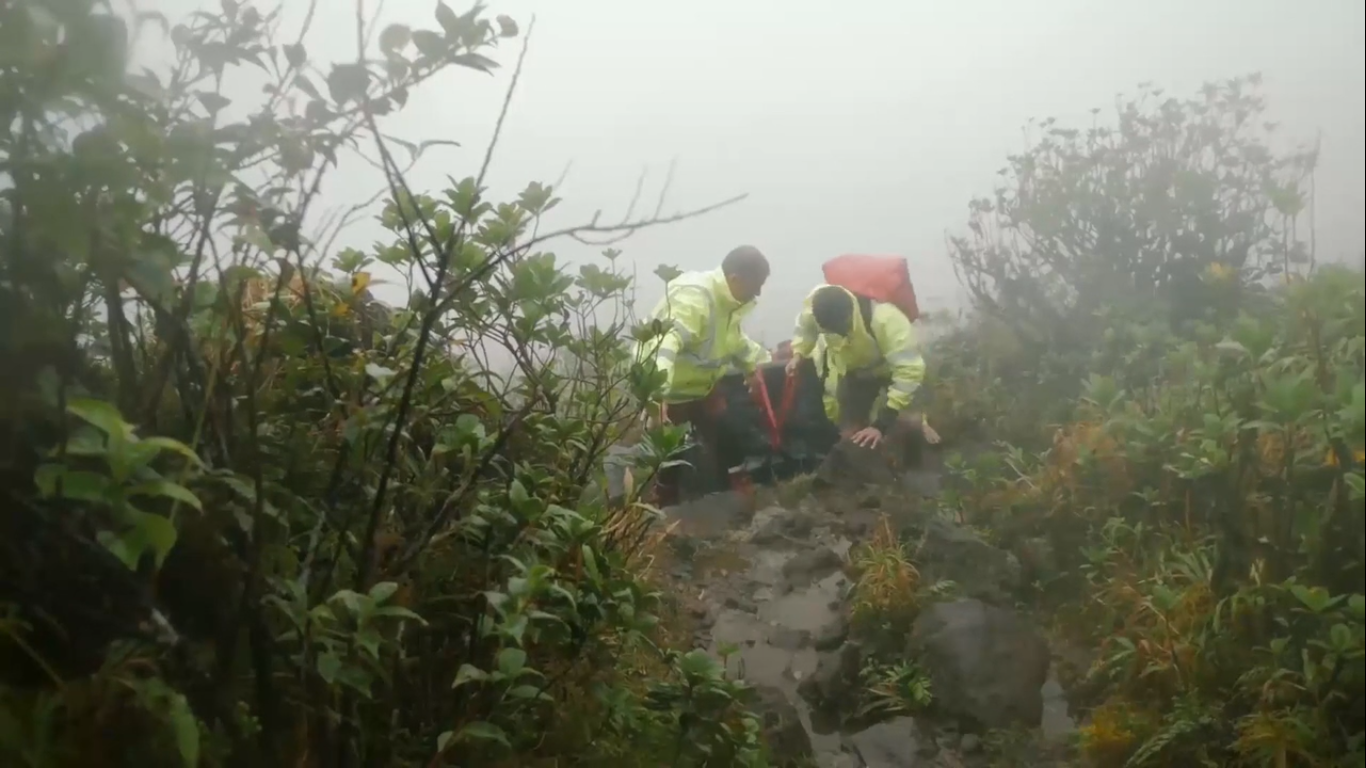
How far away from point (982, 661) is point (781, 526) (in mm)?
906

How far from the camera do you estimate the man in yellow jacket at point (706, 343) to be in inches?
108

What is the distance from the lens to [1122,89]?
77.0 inches

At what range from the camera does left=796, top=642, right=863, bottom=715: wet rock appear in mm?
2227

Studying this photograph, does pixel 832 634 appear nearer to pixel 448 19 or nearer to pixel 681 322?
pixel 681 322

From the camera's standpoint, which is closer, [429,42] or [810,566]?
[429,42]

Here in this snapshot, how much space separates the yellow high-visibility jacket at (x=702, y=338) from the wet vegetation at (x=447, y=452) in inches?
26.8

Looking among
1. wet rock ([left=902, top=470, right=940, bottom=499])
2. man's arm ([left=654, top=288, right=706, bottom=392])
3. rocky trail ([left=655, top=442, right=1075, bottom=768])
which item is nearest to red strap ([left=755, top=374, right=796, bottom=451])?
rocky trail ([left=655, top=442, right=1075, bottom=768])

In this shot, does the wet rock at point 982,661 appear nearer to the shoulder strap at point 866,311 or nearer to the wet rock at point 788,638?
the wet rock at point 788,638

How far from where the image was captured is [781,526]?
A: 293 centimetres

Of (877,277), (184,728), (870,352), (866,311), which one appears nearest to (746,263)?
(877,277)

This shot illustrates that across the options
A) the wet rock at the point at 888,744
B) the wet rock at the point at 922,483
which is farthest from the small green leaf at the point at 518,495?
the wet rock at the point at 922,483

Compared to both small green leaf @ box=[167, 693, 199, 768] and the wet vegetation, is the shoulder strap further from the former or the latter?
small green leaf @ box=[167, 693, 199, 768]

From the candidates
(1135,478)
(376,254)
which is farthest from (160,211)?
(1135,478)

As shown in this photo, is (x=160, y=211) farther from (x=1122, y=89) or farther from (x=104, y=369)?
(x=1122, y=89)
